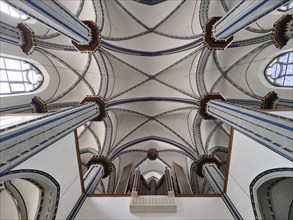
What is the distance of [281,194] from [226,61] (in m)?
6.71

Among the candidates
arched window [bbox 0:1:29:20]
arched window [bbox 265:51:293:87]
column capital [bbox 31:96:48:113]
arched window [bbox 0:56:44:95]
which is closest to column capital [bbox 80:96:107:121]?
column capital [bbox 31:96:48:113]

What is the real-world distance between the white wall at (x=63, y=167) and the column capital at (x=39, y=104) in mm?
4413

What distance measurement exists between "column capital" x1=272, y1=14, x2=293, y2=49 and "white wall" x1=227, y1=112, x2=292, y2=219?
3649 mm

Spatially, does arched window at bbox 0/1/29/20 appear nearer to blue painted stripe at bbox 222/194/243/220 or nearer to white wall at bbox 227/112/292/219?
white wall at bbox 227/112/292/219

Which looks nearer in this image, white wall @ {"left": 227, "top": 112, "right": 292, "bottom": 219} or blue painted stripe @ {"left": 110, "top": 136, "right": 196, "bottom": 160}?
white wall @ {"left": 227, "top": 112, "right": 292, "bottom": 219}

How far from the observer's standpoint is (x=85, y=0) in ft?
30.1

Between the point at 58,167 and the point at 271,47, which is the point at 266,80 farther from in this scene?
the point at 58,167

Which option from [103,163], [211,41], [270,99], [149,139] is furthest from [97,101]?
[270,99]

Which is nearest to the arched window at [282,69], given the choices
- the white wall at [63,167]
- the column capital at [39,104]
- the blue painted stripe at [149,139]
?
the blue painted stripe at [149,139]

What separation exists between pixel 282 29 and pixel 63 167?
8.05 m

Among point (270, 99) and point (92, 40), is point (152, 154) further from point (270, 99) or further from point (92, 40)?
point (92, 40)

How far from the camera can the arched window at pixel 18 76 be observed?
9.00 meters

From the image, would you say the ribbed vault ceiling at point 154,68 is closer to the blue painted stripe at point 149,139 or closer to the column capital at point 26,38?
Answer: the blue painted stripe at point 149,139

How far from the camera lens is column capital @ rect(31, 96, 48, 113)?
9.59 meters
